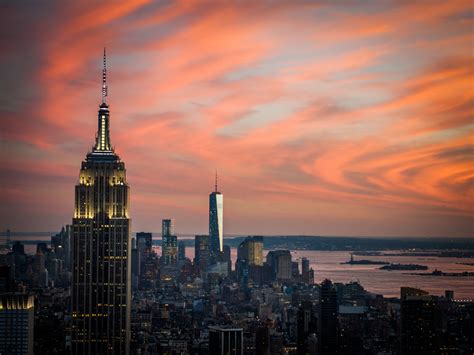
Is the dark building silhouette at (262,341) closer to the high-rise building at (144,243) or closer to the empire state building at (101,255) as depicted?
the high-rise building at (144,243)

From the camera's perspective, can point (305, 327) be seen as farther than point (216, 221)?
No

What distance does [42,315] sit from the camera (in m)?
12.3

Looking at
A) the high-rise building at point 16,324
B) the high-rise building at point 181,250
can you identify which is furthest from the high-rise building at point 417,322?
the high-rise building at point 181,250

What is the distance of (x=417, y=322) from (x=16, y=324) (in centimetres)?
539

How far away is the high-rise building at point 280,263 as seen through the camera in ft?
58.9

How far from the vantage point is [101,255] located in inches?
511

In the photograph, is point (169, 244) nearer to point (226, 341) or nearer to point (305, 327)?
point (305, 327)

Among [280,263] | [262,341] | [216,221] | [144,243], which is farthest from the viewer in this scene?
[280,263]

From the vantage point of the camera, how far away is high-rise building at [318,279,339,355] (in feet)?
47.6

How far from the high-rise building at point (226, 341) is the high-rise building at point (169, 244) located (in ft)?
5.59

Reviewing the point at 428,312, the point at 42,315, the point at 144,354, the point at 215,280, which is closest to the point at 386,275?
the point at 428,312

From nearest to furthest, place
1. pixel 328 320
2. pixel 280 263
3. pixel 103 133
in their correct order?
1. pixel 103 133
2. pixel 328 320
3. pixel 280 263

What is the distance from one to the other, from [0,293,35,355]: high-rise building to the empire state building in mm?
1887

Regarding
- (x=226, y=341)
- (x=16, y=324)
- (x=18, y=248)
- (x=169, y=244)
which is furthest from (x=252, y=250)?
(x=16, y=324)
